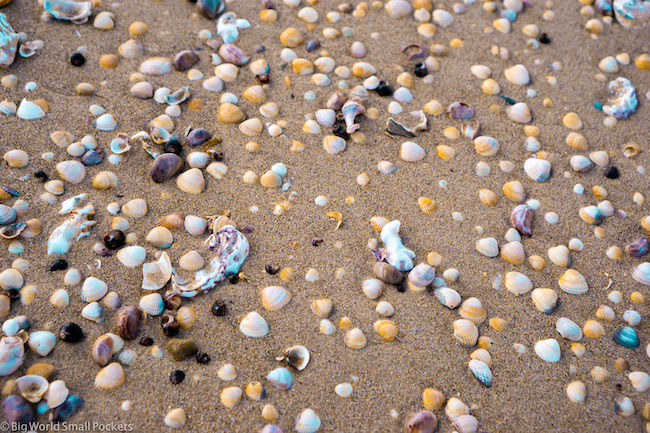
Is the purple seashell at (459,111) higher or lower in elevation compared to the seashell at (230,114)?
higher

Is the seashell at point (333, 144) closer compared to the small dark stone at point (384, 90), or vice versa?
the seashell at point (333, 144)

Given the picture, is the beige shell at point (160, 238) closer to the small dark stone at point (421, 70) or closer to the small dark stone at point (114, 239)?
the small dark stone at point (114, 239)

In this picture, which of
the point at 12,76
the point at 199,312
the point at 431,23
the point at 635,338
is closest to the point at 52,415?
the point at 199,312

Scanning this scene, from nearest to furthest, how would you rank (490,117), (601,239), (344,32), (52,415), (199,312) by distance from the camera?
(52,415) < (199,312) < (601,239) < (490,117) < (344,32)

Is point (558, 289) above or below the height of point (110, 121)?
below

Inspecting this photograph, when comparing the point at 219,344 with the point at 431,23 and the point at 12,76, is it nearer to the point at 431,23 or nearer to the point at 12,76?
the point at 12,76

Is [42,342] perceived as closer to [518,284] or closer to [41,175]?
[41,175]

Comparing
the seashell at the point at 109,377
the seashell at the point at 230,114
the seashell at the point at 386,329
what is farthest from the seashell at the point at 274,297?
the seashell at the point at 230,114
